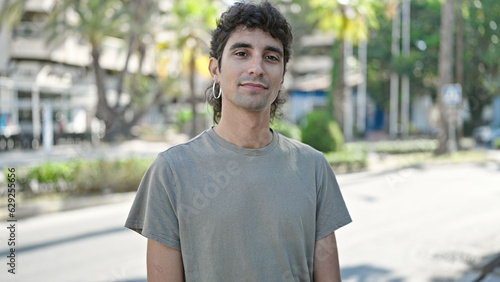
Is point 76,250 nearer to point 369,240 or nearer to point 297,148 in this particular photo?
point 369,240

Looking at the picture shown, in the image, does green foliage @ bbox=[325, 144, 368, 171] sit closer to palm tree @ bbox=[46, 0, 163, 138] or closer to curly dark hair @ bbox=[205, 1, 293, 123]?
palm tree @ bbox=[46, 0, 163, 138]

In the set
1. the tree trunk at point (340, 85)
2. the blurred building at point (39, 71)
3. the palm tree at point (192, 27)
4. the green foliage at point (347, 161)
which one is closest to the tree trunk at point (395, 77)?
the tree trunk at point (340, 85)

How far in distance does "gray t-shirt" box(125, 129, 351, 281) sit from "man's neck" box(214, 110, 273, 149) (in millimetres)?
48

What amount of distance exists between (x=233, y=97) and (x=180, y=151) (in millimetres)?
299

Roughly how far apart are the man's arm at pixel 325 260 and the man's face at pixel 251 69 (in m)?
0.60

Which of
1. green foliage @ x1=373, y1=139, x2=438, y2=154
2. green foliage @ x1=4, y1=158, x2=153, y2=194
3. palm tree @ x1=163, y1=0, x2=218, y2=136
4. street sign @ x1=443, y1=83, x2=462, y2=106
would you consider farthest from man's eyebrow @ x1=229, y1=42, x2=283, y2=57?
palm tree @ x1=163, y1=0, x2=218, y2=136

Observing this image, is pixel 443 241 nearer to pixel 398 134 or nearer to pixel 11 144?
pixel 11 144

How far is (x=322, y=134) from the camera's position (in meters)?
19.8

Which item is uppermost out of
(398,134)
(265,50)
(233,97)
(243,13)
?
(243,13)

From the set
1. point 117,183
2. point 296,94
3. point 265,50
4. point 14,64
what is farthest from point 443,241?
point 296,94

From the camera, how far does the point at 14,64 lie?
1352 inches

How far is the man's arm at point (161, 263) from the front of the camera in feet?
6.22

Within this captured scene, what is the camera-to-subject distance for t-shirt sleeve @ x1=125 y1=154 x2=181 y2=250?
1.87 meters

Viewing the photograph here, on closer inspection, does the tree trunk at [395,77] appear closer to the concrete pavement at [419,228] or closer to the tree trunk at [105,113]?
the tree trunk at [105,113]
